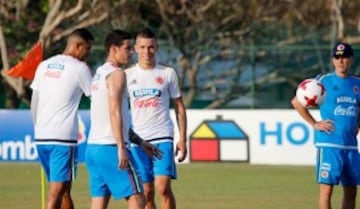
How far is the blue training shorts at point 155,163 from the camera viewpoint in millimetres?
13859

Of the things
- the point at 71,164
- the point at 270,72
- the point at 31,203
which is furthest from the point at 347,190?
the point at 270,72

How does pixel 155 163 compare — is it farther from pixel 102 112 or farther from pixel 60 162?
pixel 102 112

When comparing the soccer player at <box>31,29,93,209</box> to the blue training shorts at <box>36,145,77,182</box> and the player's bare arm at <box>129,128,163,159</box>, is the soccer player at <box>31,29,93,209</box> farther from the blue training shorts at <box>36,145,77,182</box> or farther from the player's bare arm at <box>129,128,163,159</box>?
the player's bare arm at <box>129,128,163,159</box>

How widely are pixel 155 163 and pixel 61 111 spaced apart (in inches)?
56.8

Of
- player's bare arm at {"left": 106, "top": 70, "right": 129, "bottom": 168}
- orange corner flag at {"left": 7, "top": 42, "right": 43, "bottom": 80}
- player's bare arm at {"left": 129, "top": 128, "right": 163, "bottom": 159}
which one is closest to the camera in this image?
player's bare arm at {"left": 106, "top": 70, "right": 129, "bottom": 168}

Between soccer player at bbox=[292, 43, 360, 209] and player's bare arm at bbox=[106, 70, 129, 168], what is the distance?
109 inches

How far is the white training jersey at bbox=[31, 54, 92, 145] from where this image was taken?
13164 millimetres

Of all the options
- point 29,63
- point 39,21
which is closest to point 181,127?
point 29,63

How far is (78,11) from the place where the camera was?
33000 millimetres

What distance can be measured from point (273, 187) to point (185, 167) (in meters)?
4.44

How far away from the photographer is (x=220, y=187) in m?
20.1

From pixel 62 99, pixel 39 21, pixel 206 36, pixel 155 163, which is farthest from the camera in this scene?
pixel 206 36

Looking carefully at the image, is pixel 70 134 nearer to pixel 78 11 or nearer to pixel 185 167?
pixel 185 167

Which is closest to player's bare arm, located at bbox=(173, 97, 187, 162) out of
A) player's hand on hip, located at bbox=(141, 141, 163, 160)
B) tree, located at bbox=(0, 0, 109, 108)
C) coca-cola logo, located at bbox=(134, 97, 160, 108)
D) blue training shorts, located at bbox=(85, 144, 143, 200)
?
coca-cola logo, located at bbox=(134, 97, 160, 108)
